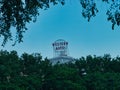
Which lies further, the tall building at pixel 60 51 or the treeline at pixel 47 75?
the tall building at pixel 60 51

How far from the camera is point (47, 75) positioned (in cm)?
6469

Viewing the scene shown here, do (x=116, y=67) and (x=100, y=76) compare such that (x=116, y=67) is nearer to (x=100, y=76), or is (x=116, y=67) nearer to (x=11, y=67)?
(x=100, y=76)

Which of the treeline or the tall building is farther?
the tall building

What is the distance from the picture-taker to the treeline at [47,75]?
58281mm

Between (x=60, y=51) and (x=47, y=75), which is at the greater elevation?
(x=60, y=51)

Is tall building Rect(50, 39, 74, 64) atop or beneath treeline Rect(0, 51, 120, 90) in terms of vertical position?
atop

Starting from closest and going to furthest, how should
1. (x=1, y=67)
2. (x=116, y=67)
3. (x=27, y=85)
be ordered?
(x=1, y=67) → (x=27, y=85) → (x=116, y=67)

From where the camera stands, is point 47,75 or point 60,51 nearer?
point 47,75

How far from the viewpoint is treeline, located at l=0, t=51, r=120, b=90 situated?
191 ft

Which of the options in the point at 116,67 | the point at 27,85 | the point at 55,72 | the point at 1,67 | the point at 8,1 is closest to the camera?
the point at 8,1

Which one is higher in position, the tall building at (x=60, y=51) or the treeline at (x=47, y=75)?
the tall building at (x=60, y=51)

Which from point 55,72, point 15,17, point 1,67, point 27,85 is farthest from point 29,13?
point 55,72

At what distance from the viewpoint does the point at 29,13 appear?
44.8 feet

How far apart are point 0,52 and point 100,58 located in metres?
20.6
